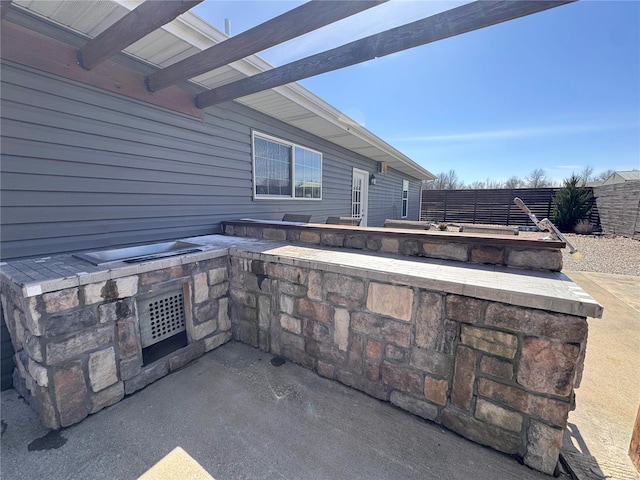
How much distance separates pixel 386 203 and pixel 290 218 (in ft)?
20.4

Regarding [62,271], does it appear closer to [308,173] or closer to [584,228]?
[308,173]

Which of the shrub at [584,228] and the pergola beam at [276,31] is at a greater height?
the pergola beam at [276,31]

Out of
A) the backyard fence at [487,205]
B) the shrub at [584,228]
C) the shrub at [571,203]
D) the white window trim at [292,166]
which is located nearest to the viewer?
the white window trim at [292,166]

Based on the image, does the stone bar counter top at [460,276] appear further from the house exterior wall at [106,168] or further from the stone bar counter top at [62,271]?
the house exterior wall at [106,168]

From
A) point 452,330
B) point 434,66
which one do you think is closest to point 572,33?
point 434,66

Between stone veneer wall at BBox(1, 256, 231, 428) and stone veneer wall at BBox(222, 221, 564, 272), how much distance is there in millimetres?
1263

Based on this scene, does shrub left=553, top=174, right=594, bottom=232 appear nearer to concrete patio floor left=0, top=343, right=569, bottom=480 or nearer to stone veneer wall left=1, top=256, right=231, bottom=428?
concrete patio floor left=0, top=343, right=569, bottom=480

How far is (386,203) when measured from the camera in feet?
31.8

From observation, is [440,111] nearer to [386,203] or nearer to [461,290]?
[386,203]

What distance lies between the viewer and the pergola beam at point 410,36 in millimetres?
1517

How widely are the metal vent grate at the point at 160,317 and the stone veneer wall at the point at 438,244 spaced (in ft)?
4.27

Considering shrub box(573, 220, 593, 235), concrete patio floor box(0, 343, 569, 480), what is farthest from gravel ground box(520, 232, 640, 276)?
concrete patio floor box(0, 343, 569, 480)

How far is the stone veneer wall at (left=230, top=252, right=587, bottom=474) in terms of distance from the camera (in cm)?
127

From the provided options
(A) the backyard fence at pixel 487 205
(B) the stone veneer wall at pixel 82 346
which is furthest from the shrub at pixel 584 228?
(B) the stone veneer wall at pixel 82 346
